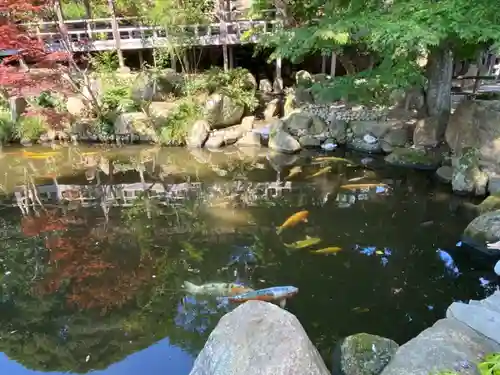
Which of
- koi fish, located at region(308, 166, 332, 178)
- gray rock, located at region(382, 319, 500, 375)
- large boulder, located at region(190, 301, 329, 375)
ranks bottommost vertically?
koi fish, located at region(308, 166, 332, 178)

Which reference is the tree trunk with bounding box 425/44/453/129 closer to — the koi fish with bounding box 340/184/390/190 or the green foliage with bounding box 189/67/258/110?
the koi fish with bounding box 340/184/390/190

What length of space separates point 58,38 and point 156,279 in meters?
11.0

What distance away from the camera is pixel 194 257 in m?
6.88

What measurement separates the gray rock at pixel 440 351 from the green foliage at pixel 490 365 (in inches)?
7.6

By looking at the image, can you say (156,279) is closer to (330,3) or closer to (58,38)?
(330,3)

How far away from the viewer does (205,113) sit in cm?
1252

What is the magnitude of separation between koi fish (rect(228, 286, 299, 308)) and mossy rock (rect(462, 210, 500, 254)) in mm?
3042

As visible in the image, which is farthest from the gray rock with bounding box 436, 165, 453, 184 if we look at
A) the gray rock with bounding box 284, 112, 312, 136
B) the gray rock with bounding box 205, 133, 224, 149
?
the gray rock with bounding box 205, 133, 224, 149

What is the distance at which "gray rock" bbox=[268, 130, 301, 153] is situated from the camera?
1154 cm

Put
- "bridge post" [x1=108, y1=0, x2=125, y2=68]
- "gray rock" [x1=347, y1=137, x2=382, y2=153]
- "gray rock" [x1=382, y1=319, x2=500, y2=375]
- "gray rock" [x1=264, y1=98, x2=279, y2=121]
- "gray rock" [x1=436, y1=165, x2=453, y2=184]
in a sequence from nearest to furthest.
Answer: "gray rock" [x1=382, y1=319, x2=500, y2=375] → "gray rock" [x1=436, y1=165, x2=453, y2=184] → "gray rock" [x1=347, y1=137, x2=382, y2=153] → "gray rock" [x1=264, y1=98, x2=279, y2=121] → "bridge post" [x1=108, y1=0, x2=125, y2=68]

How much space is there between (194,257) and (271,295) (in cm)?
178

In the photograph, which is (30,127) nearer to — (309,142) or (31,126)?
(31,126)

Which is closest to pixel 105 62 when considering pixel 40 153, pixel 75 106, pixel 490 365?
pixel 75 106

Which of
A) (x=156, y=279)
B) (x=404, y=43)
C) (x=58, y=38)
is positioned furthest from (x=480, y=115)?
(x=58, y=38)
